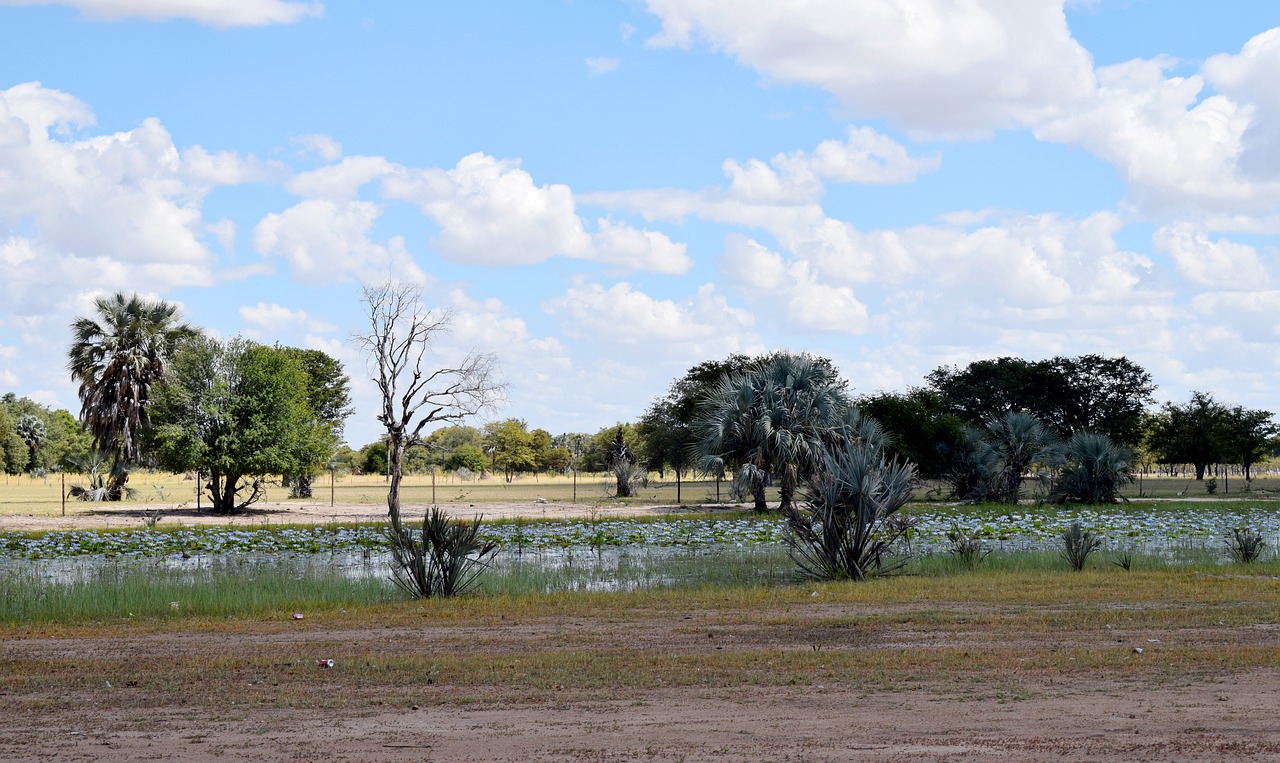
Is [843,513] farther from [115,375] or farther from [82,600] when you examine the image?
[115,375]

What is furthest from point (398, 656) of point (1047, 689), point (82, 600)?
point (82, 600)

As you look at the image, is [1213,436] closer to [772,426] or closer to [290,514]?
[772,426]

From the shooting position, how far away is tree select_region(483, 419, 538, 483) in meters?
107

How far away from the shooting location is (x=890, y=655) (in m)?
11.0

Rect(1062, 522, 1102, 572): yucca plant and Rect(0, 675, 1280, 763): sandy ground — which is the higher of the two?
Rect(1062, 522, 1102, 572): yucca plant

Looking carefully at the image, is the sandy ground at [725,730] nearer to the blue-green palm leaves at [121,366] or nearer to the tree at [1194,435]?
the blue-green palm leaves at [121,366]

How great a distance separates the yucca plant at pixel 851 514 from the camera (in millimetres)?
18344

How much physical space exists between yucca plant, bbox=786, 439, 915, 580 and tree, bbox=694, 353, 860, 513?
1969 centimetres

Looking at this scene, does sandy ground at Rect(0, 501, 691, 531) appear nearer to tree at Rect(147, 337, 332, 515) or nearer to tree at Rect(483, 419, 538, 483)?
tree at Rect(147, 337, 332, 515)

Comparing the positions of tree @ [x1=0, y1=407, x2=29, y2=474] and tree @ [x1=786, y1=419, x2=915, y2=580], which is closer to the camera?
tree @ [x1=786, y1=419, x2=915, y2=580]

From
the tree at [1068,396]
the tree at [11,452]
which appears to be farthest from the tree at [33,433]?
the tree at [1068,396]

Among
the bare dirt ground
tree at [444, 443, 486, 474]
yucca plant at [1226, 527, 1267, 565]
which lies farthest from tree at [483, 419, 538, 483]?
the bare dirt ground

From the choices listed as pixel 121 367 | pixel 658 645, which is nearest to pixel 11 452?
pixel 121 367

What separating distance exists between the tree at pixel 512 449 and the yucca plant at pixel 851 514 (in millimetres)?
84328
